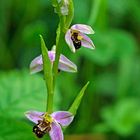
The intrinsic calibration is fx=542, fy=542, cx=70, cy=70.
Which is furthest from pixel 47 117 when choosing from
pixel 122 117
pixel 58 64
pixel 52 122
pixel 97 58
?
pixel 97 58

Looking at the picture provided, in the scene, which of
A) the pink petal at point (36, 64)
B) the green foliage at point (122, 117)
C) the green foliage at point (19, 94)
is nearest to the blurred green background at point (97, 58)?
the green foliage at point (122, 117)

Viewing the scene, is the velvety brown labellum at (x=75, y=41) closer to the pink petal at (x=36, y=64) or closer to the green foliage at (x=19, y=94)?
the pink petal at (x=36, y=64)

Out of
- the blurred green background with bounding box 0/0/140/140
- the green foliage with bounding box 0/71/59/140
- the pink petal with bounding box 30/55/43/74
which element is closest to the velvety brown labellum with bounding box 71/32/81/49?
the pink petal with bounding box 30/55/43/74

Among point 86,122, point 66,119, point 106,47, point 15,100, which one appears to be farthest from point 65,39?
point 106,47

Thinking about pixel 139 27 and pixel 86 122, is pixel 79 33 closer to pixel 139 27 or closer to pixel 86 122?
pixel 86 122

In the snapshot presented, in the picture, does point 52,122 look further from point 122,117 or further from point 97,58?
point 97,58

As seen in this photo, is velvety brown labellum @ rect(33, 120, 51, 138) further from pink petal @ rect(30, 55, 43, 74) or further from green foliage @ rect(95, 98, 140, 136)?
green foliage @ rect(95, 98, 140, 136)

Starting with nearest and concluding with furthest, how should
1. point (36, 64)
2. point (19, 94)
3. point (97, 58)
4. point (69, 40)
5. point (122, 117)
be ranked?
point (69, 40) < point (36, 64) < point (19, 94) < point (122, 117) < point (97, 58)
